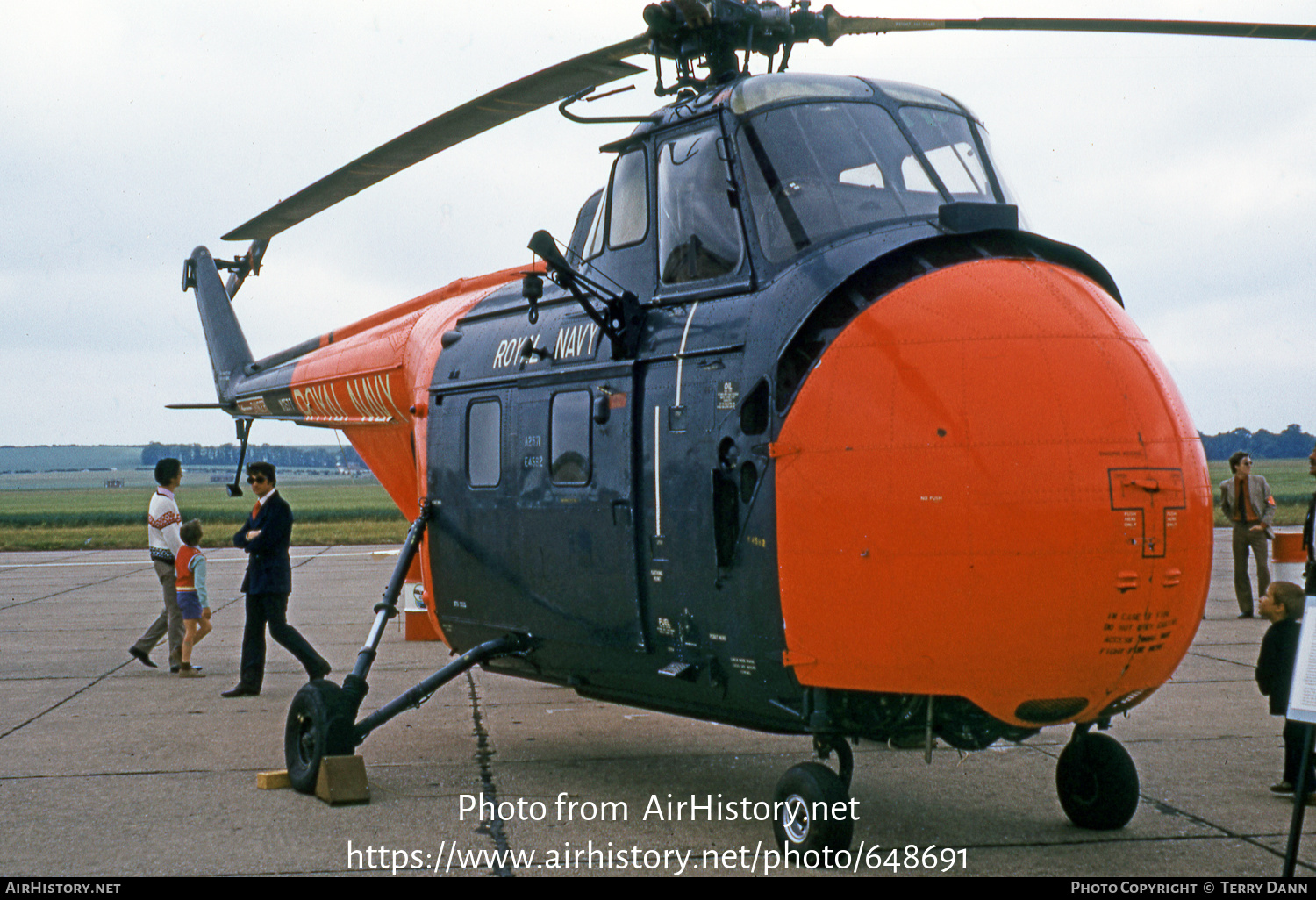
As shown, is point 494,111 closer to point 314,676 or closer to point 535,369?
point 535,369

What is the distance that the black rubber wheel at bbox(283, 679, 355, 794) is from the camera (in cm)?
707

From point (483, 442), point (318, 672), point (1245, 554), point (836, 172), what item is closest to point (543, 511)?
point (483, 442)

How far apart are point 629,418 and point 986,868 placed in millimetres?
2752

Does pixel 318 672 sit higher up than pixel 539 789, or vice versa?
pixel 318 672

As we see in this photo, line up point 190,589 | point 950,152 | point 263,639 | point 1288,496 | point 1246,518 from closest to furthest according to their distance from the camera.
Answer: point 950,152
point 263,639
point 190,589
point 1246,518
point 1288,496

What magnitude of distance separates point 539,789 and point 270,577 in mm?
3827

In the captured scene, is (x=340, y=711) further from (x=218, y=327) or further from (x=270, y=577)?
(x=218, y=327)

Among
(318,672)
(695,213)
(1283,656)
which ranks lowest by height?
(318,672)

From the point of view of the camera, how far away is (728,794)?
693 centimetres

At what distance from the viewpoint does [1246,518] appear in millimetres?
14500

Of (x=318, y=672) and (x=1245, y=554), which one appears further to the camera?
(x=1245, y=554)

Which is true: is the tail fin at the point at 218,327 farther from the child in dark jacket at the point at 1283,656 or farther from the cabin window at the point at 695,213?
the child in dark jacket at the point at 1283,656

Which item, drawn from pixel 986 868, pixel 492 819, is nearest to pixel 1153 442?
pixel 986 868

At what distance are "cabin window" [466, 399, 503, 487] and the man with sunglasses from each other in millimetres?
10659
